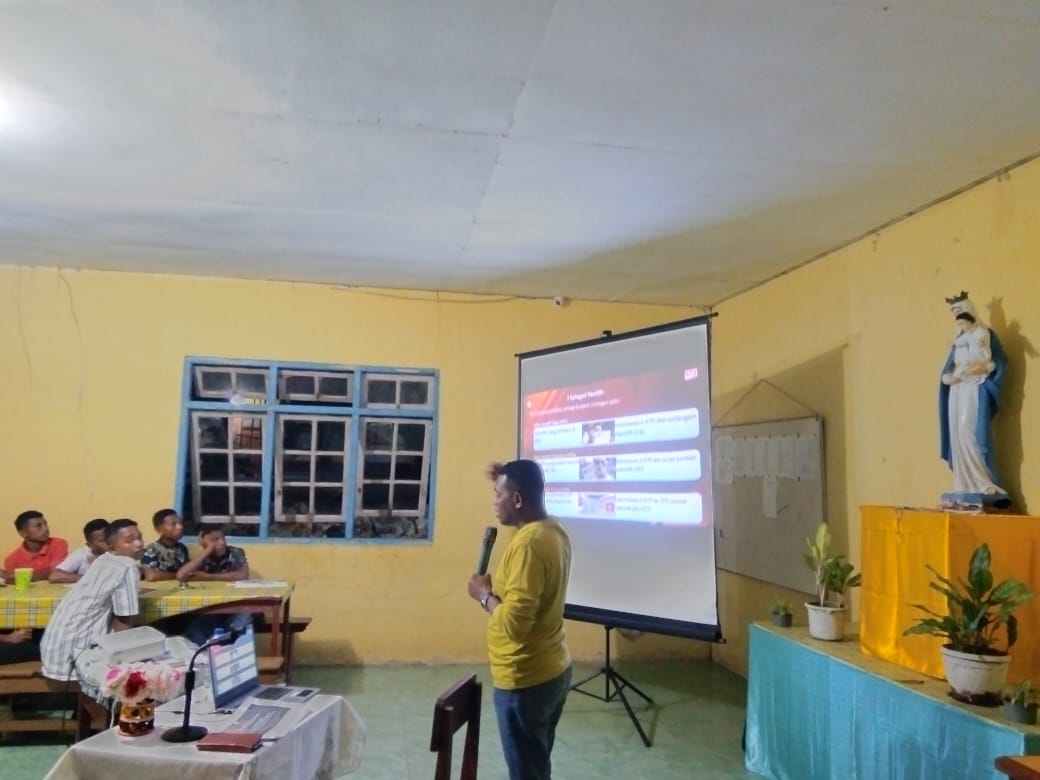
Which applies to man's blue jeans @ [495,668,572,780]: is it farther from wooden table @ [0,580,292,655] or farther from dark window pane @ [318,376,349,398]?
dark window pane @ [318,376,349,398]

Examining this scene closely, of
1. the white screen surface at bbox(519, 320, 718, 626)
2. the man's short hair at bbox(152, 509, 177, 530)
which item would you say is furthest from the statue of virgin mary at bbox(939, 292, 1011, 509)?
the man's short hair at bbox(152, 509, 177, 530)

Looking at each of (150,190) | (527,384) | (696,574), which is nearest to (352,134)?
(150,190)

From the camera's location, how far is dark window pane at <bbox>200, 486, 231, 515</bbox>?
5355 millimetres

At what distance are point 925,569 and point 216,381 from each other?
180 inches

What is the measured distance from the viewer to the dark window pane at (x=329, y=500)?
216 inches

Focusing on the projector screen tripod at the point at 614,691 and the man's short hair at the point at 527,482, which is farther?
the projector screen tripod at the point at 614,691

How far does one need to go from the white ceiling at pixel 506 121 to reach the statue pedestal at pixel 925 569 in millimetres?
1481

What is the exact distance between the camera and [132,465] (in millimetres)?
5223

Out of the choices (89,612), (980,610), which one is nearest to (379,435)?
(89,612)

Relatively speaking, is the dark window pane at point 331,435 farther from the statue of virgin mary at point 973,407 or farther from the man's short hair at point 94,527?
the statue of virgin mary at point 973,407

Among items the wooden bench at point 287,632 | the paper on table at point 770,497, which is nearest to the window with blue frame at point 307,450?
the wooden bench at point 287,632

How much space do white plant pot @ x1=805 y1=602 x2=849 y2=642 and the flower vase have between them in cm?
268

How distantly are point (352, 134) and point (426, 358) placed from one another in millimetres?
2687

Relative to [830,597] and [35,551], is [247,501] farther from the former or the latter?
[830,597]
